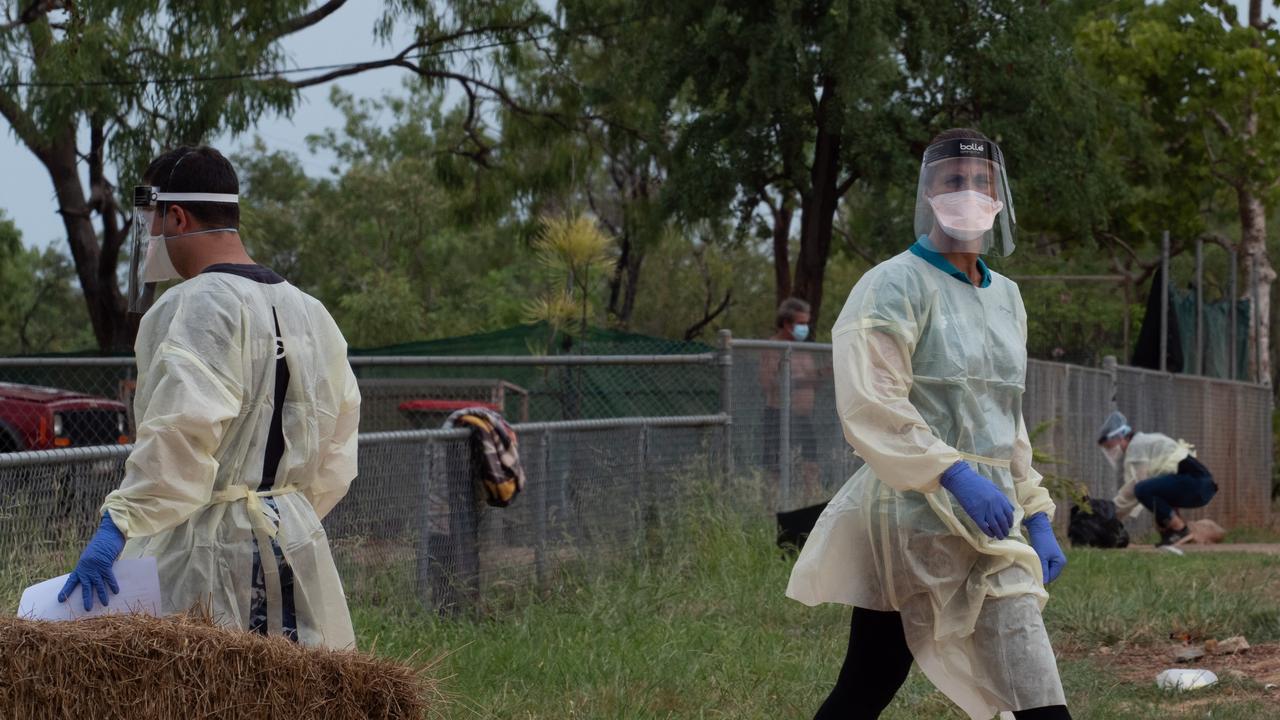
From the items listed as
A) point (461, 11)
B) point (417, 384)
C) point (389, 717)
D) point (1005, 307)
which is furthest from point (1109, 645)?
point (461, 11)

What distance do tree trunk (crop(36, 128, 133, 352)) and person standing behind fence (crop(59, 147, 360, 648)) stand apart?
14839mm

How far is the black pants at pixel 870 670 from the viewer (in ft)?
13.2

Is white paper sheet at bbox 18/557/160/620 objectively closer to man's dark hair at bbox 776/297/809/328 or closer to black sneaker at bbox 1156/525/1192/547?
man's dark hair at bbox 776/297/809/328

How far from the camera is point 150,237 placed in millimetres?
3672

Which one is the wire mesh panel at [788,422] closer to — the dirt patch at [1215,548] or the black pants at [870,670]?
the dirt patch at [1215,548]

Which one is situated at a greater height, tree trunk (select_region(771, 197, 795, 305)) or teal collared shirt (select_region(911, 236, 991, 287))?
tree trunk (select_region(771, 197, 795, 305))

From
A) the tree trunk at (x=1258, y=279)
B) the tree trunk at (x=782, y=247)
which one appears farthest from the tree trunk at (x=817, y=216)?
the tree trunk at (x=1258, y=279)

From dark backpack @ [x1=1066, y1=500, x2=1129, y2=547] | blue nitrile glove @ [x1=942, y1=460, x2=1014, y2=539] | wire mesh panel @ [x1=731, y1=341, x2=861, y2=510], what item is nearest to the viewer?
blue nitrile glove @ [x1=942, y1=460, x2=1014, y2=539]

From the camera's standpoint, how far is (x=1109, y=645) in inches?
293

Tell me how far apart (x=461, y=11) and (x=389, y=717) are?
1700 centimetres

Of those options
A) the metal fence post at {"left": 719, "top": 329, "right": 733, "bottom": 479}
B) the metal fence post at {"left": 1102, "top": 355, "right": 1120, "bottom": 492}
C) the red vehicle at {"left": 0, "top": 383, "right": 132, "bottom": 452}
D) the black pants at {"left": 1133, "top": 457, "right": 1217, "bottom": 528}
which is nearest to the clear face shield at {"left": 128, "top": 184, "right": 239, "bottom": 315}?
the metal fence post at {"left": 719, "top": 329, "right": 733, "bottom": 479}

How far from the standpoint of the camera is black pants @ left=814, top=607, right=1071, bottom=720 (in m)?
4.02

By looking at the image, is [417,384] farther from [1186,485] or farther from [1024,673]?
[1024,673]

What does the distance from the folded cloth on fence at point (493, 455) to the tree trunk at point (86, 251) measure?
11.5 m
